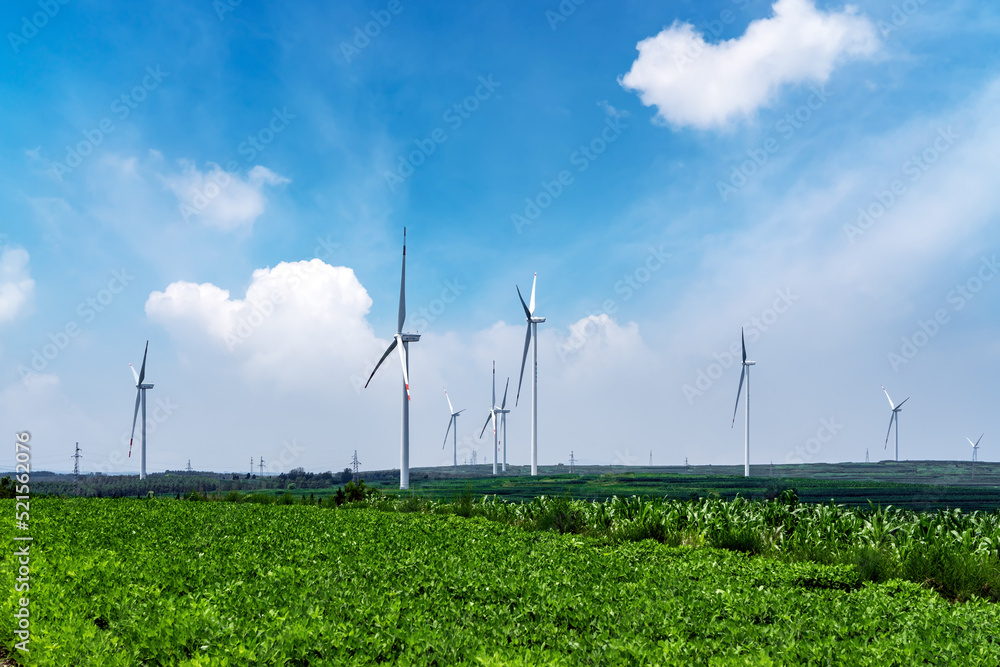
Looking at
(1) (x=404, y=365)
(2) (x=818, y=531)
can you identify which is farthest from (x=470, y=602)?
(1) (x=404, y=365)

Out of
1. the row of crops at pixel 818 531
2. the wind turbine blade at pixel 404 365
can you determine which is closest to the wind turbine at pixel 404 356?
the wind turbine blade at pixel 404 365

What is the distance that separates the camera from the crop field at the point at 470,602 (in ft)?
19.5

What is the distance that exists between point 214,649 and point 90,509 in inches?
641

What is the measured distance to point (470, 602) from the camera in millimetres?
7574

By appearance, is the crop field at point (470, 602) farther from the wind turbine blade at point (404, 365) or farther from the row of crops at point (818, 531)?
the wind turbine blade at point (404, 365)

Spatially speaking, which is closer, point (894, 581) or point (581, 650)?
point (581, 650)

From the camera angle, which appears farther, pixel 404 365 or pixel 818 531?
pixel 404 365

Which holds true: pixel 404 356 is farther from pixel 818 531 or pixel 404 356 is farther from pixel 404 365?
pixel 818 531

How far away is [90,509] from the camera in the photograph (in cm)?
1902

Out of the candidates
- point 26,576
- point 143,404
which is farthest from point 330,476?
point 26,576

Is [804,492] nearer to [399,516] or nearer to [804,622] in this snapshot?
[399,516]

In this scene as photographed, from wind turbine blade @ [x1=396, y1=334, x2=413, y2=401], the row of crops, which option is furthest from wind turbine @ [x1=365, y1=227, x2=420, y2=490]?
the row of crops

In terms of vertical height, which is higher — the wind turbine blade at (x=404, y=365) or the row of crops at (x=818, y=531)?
the wind turbine blade at (x=404, y=365)

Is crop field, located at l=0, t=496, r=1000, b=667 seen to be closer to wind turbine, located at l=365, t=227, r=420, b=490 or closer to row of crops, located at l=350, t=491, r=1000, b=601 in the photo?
row of crops, located at l=350, t=491, r=1000, b=601
